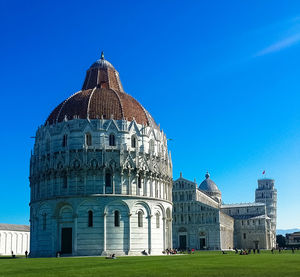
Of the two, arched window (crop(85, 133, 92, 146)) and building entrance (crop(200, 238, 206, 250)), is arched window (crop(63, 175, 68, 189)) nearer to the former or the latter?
arched window (crop(85, 133, 92, 146))

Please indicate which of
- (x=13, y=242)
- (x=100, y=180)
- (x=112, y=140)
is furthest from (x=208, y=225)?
(x=100, y=180)

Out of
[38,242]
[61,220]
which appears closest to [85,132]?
[61,220]

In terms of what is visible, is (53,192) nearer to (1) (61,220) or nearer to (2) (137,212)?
(1) (61,220)

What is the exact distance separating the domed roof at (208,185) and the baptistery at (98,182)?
300ft

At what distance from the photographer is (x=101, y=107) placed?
64.8 metres

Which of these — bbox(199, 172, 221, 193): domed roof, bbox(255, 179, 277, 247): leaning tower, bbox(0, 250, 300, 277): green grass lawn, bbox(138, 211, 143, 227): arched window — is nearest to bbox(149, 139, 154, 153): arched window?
bbox(138, 211, 143, 227): arched window

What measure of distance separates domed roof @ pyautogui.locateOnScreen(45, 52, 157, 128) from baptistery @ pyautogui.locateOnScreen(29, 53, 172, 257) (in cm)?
15

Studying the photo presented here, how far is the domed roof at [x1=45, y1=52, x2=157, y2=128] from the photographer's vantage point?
64.2 m

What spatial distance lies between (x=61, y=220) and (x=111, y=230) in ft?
23.1

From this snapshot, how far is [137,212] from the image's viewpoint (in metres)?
60.8

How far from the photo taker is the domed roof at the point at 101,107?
64188 millimetres

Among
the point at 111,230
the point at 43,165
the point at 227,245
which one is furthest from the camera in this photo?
the point at 227,245

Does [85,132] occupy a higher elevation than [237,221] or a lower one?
higher

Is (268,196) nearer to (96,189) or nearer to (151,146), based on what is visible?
(151,146)
